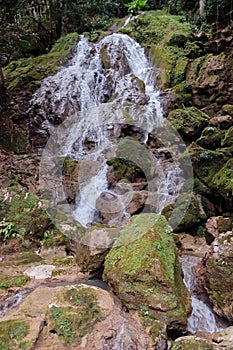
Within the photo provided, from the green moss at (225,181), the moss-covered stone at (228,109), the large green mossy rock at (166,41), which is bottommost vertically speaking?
the green moss at (225,181)

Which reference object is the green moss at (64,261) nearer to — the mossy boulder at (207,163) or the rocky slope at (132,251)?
the rocky slope at (132,251)

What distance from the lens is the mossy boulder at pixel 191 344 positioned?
12.1ft

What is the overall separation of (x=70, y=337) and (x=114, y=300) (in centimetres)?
96

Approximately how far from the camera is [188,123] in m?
→ 10.6

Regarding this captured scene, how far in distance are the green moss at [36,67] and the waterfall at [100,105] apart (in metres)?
0.55

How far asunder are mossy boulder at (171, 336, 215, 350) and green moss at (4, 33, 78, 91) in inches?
504

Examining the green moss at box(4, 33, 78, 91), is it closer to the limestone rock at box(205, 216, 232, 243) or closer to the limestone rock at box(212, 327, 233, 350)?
the limestone rock at box(205, 216, 232, 243)

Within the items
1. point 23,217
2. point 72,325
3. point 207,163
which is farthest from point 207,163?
point 72,325

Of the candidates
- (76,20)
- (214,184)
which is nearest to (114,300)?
(214,184)

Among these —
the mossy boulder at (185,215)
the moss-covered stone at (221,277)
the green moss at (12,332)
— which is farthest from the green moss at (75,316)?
the mossy boulder at (185,215)

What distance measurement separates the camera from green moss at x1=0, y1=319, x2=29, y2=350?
11.0 ft

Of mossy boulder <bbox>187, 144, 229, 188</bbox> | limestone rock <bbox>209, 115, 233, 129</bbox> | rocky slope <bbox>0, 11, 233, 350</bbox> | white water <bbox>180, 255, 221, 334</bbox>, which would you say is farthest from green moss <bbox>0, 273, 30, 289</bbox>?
limestone rock <bbox>209, 115, 233, 129</bbox>

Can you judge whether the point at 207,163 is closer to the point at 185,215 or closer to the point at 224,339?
the point at 185,215

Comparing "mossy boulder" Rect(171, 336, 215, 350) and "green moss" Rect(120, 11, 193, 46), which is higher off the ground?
"green moss" Rect(120, 11, 193, 46)
